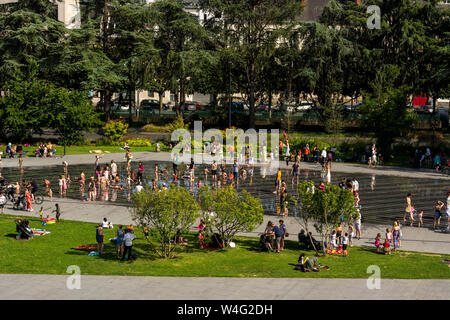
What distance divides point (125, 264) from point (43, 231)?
224 inches

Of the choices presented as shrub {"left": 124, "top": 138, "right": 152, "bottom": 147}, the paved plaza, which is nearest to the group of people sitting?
shrub {"left": 124, "top": 138, "right": 152, "bottom": 147}

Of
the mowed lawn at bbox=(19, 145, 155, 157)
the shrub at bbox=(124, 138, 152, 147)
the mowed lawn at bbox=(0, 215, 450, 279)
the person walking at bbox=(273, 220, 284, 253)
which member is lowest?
the mowed lawn at bbox=(0, 215, 450, 279)

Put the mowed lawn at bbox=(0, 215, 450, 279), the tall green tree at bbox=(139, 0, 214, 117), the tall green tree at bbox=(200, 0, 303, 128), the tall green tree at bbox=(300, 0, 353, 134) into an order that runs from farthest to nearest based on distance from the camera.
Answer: the tall green tree at bbox=(139, 0, 214, 117)
the tall green tree at bbox=(200, 0, 303, 128)
the tall green tree at bbox=(300, 0, 353, 134)
the mowed lawn at bbox=(0, 215, 450, 279)

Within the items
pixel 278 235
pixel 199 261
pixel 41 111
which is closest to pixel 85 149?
pixel 41 111

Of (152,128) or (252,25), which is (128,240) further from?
(252,25)

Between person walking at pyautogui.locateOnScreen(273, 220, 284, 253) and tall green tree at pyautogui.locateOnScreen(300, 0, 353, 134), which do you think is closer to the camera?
person walking at pyautogui.locateOnScreen(273, 220, 284, 253)

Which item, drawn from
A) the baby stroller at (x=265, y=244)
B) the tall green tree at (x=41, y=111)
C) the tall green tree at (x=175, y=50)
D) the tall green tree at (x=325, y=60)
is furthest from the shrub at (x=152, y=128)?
the baby stroller at (x=265, y=244)

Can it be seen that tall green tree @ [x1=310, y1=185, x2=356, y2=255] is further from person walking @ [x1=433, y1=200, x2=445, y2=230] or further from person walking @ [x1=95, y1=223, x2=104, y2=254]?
person walking @ [x1=95, y1=223, x2=104, y2=254]

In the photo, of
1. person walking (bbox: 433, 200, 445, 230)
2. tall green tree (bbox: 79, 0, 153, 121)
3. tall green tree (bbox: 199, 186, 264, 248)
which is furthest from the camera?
tall green tree (bbox: 79, 0, 153, 121)

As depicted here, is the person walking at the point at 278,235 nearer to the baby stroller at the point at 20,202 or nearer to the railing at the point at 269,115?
the baby stroller at the point at 20,202

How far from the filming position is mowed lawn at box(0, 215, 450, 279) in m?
19.4

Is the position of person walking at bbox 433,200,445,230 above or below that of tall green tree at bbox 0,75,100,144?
below

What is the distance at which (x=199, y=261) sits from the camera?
20891 mm
